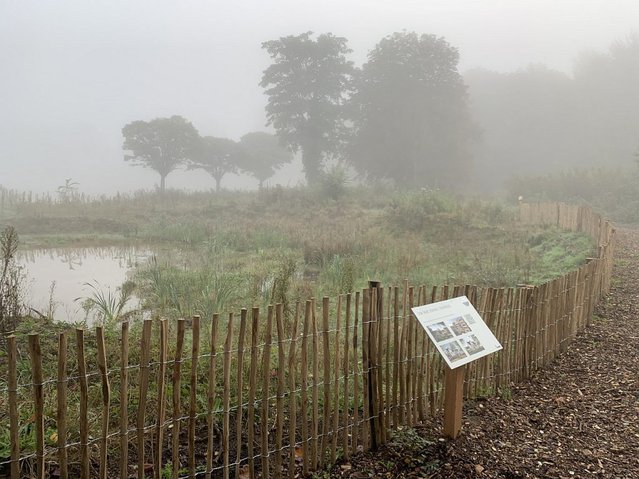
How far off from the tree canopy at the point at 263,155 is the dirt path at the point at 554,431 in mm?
40929

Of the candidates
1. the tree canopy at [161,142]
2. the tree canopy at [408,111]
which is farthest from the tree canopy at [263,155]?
the tree canopy at [408,111]

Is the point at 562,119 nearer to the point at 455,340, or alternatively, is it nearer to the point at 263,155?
the point at 263,155

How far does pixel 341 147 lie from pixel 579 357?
2924cm

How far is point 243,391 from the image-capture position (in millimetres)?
3465

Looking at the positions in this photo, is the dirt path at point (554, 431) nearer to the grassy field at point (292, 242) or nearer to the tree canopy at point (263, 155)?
the grassy field at point (292, 242)

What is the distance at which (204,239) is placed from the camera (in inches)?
540

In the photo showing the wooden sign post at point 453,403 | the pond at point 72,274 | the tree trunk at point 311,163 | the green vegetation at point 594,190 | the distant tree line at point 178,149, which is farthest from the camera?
the distant tree line at point 178,149

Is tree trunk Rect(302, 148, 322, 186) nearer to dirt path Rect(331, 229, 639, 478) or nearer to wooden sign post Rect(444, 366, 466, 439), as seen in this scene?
dirt path Rect(331, 229, 639, 478)

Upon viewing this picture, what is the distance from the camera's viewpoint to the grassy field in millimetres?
7371

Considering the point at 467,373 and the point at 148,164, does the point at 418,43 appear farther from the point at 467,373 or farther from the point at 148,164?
the point at 467,373

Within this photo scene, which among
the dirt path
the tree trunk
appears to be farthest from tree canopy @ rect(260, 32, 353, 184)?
the dirt path

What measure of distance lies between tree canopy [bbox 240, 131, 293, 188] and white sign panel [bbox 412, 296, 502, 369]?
1651 inches

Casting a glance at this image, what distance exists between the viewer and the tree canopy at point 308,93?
33062 millimetres

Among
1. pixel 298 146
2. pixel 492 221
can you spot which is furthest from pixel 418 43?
pixel 492 221
